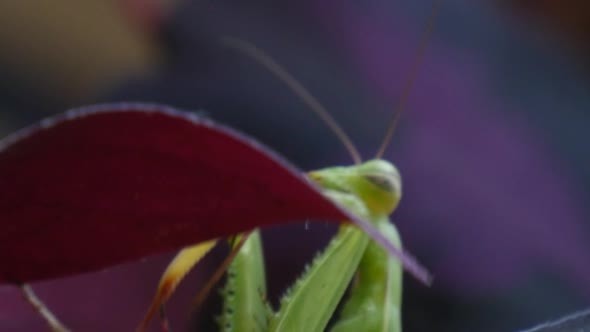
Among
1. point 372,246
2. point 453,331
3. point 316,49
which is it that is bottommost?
point 453,331

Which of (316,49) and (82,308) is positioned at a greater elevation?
(316,49)

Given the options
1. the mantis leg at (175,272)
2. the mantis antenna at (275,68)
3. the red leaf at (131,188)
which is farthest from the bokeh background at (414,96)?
the red leaf at (131,188)

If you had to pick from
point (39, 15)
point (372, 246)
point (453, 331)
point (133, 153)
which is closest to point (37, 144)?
point (133, 153)

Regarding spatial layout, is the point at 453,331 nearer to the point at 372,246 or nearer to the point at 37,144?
the point at 372,246

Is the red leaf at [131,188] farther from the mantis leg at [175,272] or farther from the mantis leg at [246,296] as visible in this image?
the mantis leg at [246,296]

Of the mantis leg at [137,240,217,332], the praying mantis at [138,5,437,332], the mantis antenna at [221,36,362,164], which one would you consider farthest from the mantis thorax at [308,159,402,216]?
the mantis antenna at [221,36,362,164]

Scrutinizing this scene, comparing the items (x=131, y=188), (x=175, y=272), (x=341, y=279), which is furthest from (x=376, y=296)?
(x=131, y=188)

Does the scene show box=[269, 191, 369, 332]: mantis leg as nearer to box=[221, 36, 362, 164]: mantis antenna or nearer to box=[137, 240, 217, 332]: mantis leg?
box=[137, 240, 217, 332]: mantis leg
